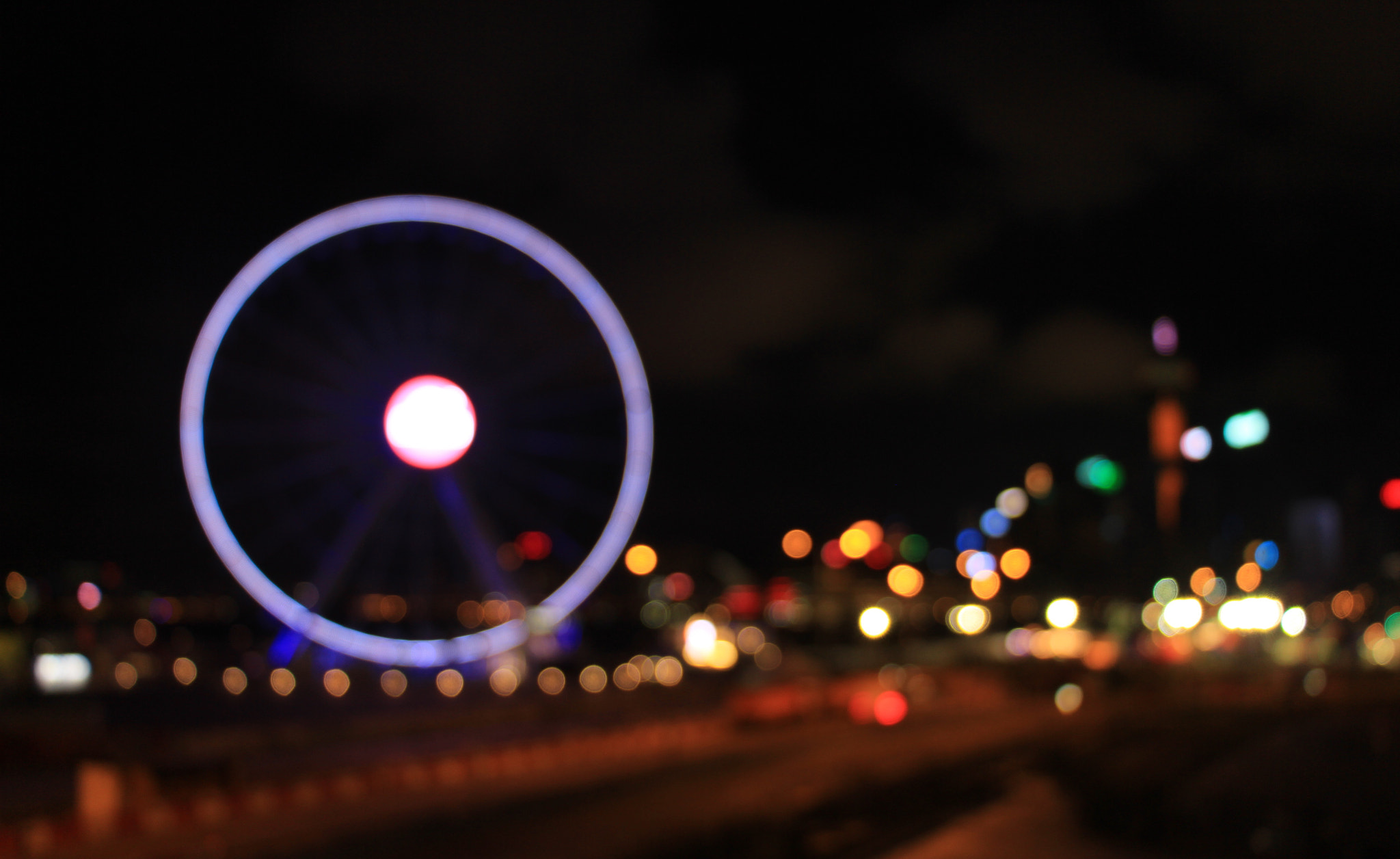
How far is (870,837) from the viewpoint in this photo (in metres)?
14.9

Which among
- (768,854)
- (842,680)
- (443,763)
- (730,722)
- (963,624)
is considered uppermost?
(963,624)

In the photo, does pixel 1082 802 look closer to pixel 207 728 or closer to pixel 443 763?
pixel 443 763

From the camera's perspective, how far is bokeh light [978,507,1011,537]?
71.9m

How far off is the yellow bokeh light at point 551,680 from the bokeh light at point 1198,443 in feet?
114

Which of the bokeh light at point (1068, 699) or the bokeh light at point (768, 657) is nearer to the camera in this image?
the bokeh light at point (1068, 699)

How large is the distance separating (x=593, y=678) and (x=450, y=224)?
3906cm

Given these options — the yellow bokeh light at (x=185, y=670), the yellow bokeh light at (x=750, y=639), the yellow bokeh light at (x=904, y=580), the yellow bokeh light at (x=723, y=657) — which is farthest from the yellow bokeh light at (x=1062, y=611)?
the yellow bokeh light at (x=185, y=670)

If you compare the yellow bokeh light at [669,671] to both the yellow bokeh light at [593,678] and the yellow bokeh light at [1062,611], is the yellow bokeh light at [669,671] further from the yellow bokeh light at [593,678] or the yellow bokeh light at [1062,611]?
the yellow bokeh light at [1062,611]

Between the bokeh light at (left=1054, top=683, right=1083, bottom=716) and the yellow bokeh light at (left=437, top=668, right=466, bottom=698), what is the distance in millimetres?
23257

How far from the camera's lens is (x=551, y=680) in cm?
6344

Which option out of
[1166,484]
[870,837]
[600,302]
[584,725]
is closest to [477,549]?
[600,302]

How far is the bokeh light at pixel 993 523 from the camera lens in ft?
236

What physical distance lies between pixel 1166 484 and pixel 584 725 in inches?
833

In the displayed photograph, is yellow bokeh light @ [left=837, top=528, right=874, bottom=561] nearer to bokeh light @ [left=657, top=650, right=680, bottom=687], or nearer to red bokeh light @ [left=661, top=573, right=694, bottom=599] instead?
bokeh light @ [left=657, top=650, right=680, bottom=687]
